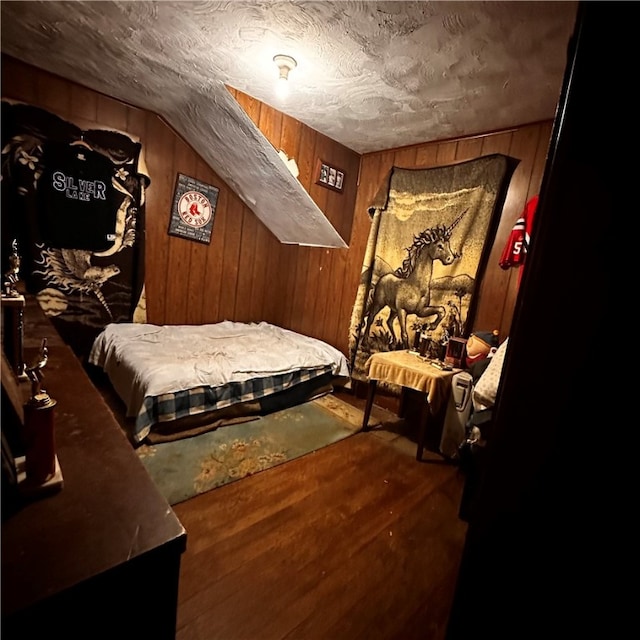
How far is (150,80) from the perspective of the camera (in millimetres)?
2270

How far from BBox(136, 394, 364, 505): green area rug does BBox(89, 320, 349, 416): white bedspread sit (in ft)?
1.09

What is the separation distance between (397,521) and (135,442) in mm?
1495

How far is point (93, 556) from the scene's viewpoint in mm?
532

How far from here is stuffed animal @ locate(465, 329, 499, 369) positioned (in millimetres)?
2236

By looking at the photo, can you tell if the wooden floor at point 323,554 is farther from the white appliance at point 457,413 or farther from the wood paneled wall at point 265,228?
the wood paneled wall at point 265,228

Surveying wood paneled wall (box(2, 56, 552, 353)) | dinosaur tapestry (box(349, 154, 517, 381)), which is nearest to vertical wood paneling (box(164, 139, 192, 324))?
wood paneled wall (box(2, 56, 552, 353))

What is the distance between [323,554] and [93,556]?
1.14m

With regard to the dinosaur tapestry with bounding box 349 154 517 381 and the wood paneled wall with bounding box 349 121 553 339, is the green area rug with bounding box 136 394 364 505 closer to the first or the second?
the dinosaur tapestry with bounding box 349 154 517 381

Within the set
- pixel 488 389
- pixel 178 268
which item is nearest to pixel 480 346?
pixel 488 389

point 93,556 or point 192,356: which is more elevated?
point 93,556

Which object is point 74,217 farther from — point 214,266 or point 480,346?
point 480,346

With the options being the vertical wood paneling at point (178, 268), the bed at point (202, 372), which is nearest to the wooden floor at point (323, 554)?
the bed at point (202, 372)

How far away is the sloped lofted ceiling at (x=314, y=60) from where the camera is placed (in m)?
1.46

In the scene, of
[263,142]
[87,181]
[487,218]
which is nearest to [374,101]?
[263,142]
